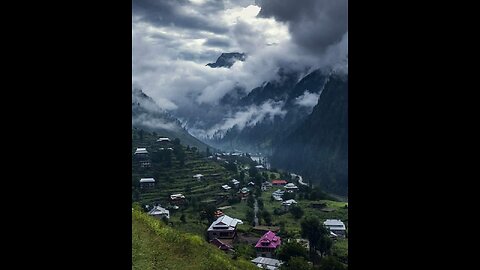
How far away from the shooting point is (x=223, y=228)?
42.3 feet

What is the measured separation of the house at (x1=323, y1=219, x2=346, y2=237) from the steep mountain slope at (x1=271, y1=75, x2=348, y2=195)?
1.10 meters

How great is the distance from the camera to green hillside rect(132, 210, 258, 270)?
6.48 metres

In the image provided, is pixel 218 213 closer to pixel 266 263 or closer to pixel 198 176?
pixel 198 176

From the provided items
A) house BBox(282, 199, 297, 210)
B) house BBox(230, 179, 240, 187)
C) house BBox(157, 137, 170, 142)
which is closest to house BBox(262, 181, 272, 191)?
house BBox(230, 179, 240, 187)

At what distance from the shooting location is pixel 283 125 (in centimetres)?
2386

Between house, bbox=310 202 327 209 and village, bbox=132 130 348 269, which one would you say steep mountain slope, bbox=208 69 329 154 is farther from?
house, bbox=310 202 327 209

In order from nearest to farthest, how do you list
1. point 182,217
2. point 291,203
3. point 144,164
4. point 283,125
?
point 182,217, point 291,203, point 144,164, point 283,125

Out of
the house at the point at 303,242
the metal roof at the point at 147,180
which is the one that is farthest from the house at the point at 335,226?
the metal roof at the point at 147,180

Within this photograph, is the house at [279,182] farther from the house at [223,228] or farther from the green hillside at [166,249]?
the green hillside at [166,249]

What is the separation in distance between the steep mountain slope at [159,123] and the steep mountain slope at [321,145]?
4480mm

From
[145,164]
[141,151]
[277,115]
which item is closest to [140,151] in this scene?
[141,151]
